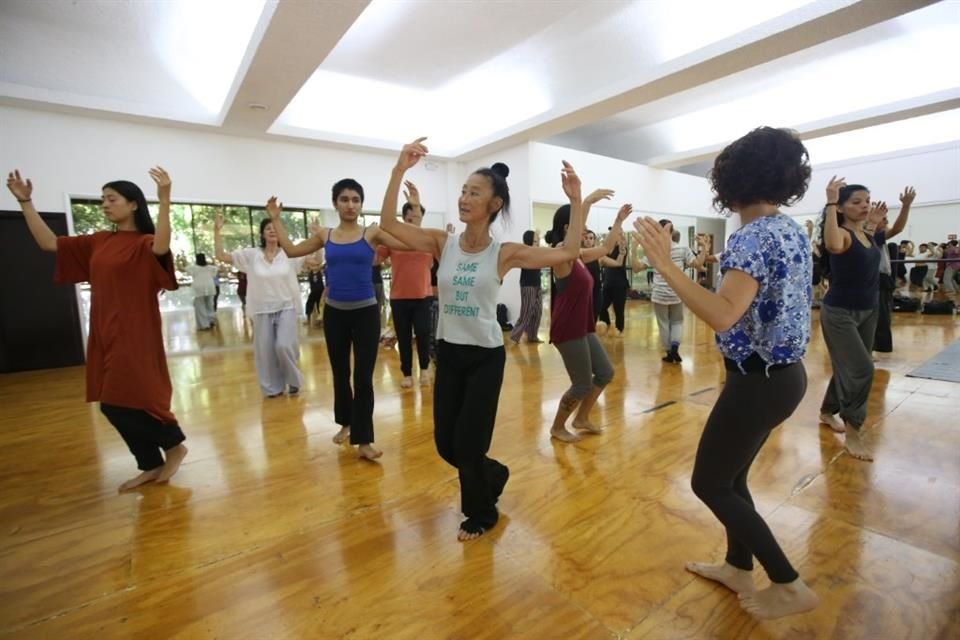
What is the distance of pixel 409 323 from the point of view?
4.70 metres

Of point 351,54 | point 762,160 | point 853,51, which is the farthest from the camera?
point 853,51

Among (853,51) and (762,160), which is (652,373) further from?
(853,51)


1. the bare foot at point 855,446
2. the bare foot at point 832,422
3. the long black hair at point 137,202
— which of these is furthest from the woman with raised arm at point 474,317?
the bare foot at point 832,422

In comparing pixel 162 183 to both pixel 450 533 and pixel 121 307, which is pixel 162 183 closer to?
pixel 121 307

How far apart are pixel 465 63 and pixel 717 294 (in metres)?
6.68

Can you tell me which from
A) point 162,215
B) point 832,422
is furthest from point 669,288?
point 162,215

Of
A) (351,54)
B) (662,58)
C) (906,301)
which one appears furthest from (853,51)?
(351,54)

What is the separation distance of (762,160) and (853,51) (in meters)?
8.24

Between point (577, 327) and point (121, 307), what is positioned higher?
point (121, 307)

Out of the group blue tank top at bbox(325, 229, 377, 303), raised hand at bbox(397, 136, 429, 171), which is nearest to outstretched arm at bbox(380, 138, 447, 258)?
raised hand at bbox(397, 136, 429, 171)

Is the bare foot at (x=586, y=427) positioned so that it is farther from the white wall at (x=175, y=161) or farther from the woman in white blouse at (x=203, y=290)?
the woman in white blouse at (x=203, y=290)

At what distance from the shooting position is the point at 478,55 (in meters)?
6.64

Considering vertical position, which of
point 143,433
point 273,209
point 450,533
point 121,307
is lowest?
point 450,533

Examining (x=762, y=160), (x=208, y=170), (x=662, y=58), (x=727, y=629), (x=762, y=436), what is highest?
(x=662, y=58)
